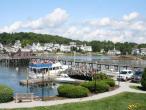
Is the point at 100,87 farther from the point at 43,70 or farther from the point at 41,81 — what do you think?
the point at 43,70

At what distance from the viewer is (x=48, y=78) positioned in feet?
242

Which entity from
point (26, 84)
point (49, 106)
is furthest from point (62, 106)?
point (26, 84)

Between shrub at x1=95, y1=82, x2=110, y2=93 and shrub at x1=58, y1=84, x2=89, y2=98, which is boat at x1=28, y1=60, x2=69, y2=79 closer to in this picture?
shrub at x1=95, y1=82, x2=110, y2=93

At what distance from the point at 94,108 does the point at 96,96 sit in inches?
254

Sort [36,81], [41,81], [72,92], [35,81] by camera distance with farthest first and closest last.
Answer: [41,81], [36,81], [35,81], [72,92]

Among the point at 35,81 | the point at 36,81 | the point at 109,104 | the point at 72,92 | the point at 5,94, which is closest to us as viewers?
the point at 109,104

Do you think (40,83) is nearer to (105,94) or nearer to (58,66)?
(58,66)

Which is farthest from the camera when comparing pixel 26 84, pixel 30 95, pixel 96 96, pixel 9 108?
pixel 26 84

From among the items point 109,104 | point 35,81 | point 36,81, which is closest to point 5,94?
point 109,104

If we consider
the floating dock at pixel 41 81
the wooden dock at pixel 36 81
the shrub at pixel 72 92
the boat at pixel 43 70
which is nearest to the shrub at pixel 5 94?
the shrub at pixel 72 92

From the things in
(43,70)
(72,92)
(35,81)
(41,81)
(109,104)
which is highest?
(72,92)

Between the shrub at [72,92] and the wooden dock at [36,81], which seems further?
the wooden dock at [36,81]

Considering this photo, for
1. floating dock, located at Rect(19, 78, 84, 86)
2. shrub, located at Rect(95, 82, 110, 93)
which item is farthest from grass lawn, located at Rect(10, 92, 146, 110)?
floating dock, located at Rect(19, 78, 84, 86)

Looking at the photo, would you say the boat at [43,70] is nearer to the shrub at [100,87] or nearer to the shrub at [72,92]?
the shrub at [100,87]
